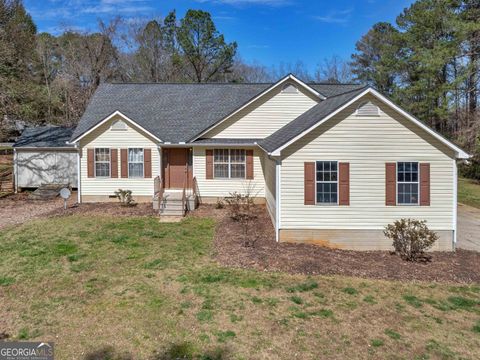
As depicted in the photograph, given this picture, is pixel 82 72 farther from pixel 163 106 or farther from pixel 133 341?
pixel 133 341

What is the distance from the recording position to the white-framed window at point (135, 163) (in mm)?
16328

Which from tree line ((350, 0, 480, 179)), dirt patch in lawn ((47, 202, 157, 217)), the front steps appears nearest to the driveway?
tree line ((350, 0, 480, 179))

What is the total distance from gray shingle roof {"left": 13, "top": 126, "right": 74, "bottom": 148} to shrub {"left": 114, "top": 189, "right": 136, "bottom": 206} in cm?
603

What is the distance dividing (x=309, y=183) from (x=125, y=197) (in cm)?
960

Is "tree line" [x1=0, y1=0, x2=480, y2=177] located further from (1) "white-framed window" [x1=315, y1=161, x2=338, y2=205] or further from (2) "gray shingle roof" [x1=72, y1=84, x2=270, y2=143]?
(1) "white-framed window" [x1=315, y1=161, x2=338, y2=205]

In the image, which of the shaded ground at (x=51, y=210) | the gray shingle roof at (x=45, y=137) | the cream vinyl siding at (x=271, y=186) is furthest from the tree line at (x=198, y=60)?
the cream vinyl siding at (x=271, y=186)

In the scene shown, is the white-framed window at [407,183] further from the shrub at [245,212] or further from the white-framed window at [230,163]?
the white-framed window at [230,163]

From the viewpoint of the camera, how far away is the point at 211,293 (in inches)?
277

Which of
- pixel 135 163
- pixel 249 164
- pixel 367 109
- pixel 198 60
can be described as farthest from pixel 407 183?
pixel 198 60

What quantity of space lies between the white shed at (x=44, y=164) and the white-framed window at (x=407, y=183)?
57.4 ft

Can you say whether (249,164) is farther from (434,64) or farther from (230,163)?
(434,64)

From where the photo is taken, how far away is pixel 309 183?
33.5 feet

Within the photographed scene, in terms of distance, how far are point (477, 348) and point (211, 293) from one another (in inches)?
188

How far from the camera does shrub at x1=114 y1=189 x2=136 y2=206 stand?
51.6ft
